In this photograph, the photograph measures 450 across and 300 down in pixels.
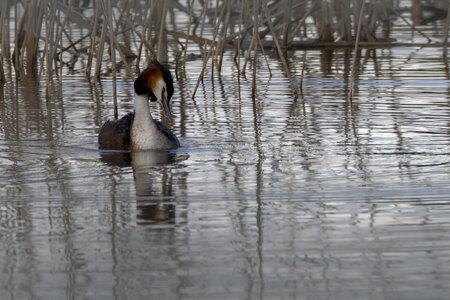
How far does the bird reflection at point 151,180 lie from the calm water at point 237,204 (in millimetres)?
17

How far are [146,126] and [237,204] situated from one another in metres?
2.30

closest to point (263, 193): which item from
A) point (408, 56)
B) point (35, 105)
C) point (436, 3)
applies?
point (35, 105)

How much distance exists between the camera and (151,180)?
5.93 meters

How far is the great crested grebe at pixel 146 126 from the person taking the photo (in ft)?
23.5

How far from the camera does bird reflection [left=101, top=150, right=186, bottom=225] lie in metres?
4.91

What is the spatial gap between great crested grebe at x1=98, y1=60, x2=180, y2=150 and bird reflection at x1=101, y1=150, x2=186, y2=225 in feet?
0.26

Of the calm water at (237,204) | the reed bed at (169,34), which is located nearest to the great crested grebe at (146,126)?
the calm water at (237,204)

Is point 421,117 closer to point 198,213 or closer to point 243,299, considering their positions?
point 198,213

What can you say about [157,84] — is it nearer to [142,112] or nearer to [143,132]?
[142,112]

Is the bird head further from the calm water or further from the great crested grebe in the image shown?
the calm water

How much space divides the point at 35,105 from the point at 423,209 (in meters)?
5.79

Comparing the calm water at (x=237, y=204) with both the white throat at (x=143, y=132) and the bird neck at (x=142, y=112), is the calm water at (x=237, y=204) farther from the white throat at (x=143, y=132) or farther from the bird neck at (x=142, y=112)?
the bird neck at (x=142, y=112)

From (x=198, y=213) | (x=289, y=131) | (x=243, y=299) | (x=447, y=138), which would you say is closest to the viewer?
(x=243, y=299)

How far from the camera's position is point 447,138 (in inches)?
285
